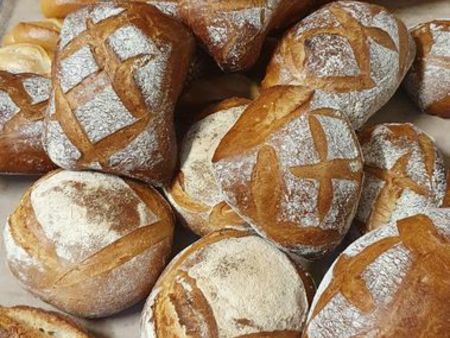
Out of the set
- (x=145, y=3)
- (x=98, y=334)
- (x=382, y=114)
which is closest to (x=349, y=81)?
(x=382, y=114)

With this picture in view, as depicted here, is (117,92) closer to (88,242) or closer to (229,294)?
(88,242)

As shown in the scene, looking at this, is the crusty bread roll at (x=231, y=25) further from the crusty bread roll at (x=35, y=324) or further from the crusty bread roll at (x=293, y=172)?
the crusty bread roll at (x=35, y=324)

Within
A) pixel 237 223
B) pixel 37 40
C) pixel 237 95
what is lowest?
pixel 237 223

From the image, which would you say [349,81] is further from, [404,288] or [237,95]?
[404,288]

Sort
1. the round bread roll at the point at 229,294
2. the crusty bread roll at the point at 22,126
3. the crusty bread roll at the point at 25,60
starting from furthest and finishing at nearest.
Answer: the crusty bread roll at the point at 25,60 → the crusty bread roll at the point at 22,126 → the round bread roll at the point at 229,294

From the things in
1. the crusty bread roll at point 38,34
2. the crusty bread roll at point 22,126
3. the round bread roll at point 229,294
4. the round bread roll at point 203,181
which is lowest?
the round bread roll at point 229,294

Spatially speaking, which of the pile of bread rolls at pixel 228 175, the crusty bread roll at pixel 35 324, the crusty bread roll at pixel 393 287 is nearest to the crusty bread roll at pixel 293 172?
the pile of bread rolls at pixel 228 175
